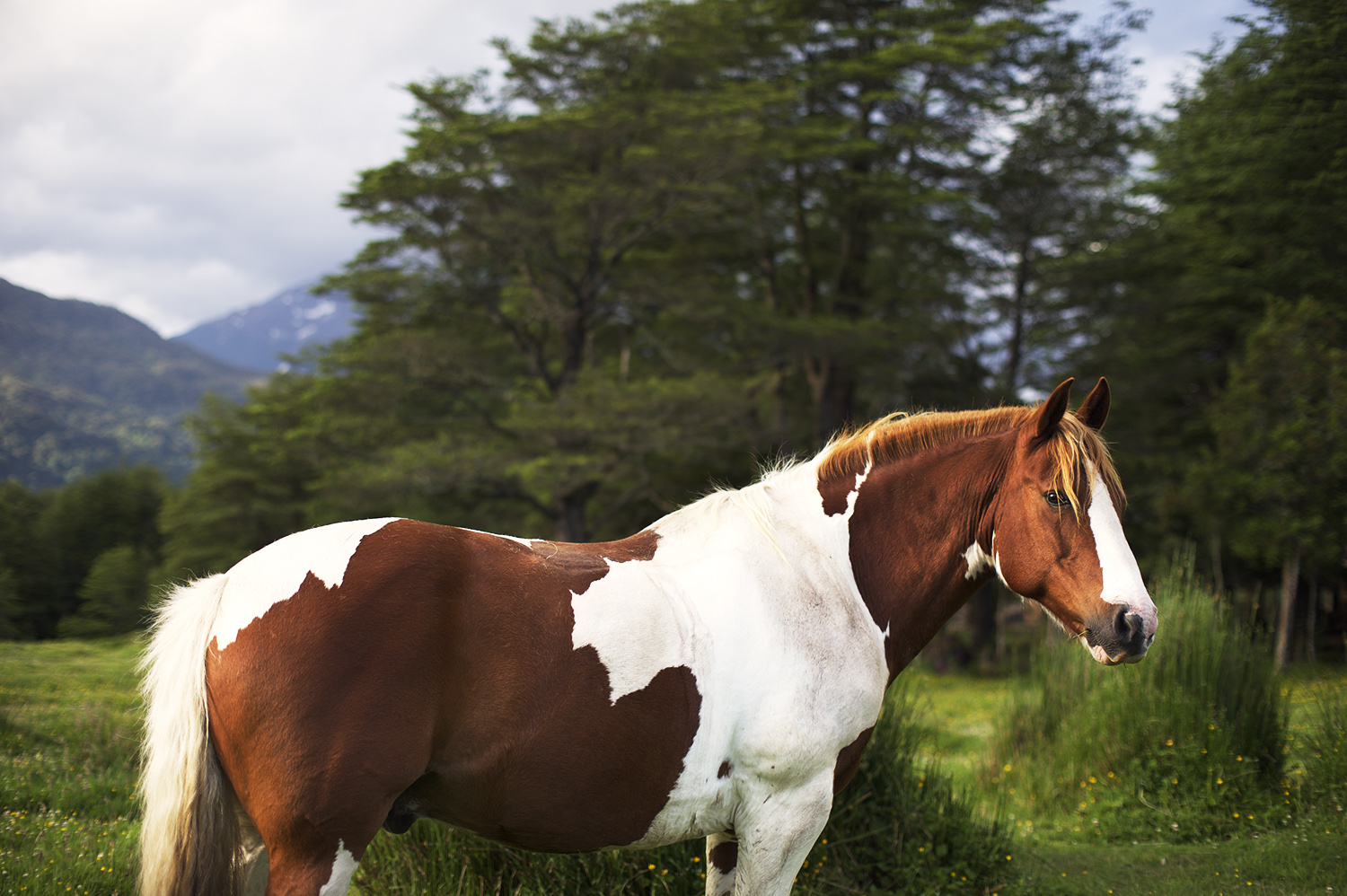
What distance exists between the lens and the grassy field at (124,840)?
305cm

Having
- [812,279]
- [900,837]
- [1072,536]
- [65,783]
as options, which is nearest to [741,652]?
[1072,536]

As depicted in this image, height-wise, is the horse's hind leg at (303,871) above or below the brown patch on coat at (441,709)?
below

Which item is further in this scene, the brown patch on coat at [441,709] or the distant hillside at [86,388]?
the distant hillside at [86,388]

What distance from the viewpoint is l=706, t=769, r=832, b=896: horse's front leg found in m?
2.11

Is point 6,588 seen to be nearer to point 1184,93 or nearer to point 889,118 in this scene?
point 889,118

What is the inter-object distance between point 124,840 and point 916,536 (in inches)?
142

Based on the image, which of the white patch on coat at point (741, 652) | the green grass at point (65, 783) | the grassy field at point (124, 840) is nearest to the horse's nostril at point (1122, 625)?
the white patch on coat at point (741, 652)

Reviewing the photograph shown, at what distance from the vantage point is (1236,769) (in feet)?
15.1

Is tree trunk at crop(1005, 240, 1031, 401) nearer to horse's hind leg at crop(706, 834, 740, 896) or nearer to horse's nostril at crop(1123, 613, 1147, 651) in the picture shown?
horse's nostril at crop(1123, 613, 1147, 651)

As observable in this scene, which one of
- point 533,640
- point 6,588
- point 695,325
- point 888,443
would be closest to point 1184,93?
point 695,325

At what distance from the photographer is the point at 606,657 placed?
6.34 ft

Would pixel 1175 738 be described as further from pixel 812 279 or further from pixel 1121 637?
pixel 812 279

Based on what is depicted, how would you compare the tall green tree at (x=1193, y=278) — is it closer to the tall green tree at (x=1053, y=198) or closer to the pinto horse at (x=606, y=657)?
the tall green tree at (x=1053, y=198)

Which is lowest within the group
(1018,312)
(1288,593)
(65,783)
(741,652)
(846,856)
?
(65,783)
